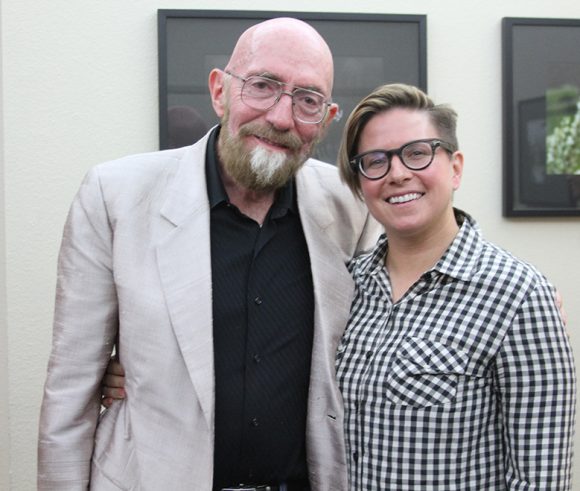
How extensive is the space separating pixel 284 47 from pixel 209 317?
677mm

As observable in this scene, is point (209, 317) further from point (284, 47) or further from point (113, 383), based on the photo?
point (284, 47)

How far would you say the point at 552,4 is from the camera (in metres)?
2.79

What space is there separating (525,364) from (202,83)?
1.68m

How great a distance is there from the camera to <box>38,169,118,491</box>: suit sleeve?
1.65m

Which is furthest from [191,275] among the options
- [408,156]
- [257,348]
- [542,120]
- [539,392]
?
[542,120]

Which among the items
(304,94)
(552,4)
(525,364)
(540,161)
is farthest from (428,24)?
(525,364)

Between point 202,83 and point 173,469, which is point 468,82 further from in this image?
point 173,469

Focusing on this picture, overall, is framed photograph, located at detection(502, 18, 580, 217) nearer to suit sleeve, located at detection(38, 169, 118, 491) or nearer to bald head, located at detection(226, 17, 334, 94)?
bald head, located at detection(226, 17, 334, 94)

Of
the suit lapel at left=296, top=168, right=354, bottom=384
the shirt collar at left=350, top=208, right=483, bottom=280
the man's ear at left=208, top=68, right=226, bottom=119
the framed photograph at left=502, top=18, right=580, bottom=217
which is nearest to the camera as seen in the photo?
the shirt collar at left=350, top=208, right=483, bottom=280

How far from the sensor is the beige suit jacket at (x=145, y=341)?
1.59 metres

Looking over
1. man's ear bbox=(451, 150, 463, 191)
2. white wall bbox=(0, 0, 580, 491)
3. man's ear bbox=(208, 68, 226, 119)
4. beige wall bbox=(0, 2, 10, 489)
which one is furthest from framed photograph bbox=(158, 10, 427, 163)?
man's ear bbox=(451, 150, 463, 191)

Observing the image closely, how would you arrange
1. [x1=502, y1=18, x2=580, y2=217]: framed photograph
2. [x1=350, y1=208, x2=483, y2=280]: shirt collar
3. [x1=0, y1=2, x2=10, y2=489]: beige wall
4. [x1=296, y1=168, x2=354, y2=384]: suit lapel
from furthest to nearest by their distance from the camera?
[x1=502, y1=18, x2=580, y2=217]: framed photograph < [x1=0, y1=2, x2=10, y2=489]: beige wall < [x1=296, y1=168, x2=354, y2=384]: suit lapel < [x1=350, y1=208, x2=483, y2=280]: shirt collar

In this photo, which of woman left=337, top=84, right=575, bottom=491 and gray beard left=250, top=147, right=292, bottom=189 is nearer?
woman left=337, top=84, right=575, bottom=491

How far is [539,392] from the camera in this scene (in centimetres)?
134
